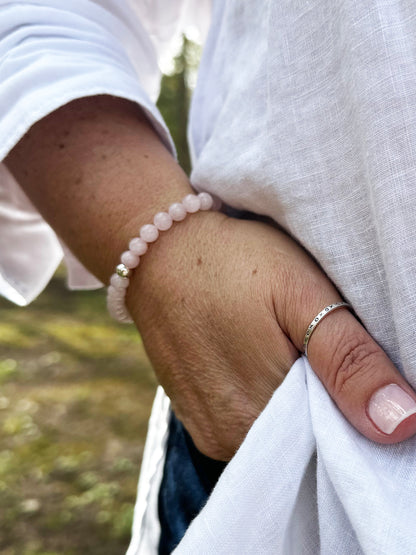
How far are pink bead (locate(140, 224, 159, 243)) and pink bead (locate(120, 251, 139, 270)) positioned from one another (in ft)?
0.11

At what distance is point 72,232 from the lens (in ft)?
3.32

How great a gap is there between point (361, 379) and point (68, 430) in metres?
3.17

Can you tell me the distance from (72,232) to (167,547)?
0.63m

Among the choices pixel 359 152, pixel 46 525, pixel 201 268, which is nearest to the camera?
pixel 359 152

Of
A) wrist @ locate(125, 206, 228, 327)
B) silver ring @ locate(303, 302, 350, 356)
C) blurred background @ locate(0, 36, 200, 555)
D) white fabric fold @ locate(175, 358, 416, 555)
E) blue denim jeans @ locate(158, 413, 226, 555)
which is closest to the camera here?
white fabric fold @ locate(175, 358, 416, 555)

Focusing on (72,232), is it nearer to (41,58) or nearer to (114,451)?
(41,58)

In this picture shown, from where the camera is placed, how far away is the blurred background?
9.13ft

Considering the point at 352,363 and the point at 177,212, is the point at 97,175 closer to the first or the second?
the point at 177,212

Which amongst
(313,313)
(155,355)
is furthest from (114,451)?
(313,313)

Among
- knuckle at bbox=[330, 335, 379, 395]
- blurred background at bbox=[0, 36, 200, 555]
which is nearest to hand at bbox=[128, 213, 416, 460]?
knuckle at bbox=[330, 335, 379, 395]

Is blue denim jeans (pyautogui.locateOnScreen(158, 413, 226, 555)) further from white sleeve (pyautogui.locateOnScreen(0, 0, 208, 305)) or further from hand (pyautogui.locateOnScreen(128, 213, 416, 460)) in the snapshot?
white sleeve (pyautogui.locateOnScreen(0, 0, 208, 305))

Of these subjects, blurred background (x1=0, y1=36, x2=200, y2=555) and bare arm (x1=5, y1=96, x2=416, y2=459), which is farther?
blurred background (x1=0, y1=36, x2=200, y2=555)

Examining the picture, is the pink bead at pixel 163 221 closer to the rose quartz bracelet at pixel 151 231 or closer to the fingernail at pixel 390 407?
the rose quartz bracelet at pixel 151 231

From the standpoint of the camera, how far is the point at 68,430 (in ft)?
11.7
